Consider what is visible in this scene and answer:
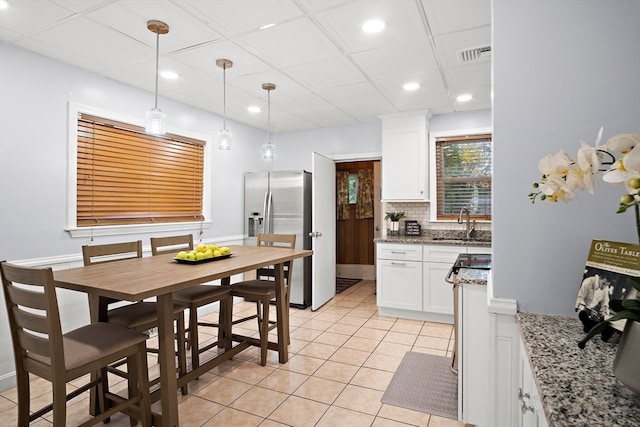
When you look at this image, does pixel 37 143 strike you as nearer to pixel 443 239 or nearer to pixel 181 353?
pixel 181 353

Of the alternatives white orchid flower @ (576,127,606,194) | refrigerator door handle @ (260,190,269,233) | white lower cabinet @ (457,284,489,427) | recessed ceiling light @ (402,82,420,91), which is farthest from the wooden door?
white orchid flower @ (576,127,606,194)

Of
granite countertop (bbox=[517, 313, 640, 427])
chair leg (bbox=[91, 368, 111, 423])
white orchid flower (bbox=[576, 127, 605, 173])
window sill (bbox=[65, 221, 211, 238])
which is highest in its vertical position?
white orchid flower (bbox=[576, 127, 605, 173])

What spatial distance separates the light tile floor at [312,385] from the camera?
7.23 feet

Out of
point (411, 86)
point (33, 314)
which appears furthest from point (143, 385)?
point (411, 86)

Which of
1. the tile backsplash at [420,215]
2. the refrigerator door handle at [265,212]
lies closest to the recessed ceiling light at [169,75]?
the refrigerator door handle at [265,212]

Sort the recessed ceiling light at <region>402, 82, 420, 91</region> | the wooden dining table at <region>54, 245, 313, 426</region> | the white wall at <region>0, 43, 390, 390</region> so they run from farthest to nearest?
the recessed ceiling light at <region>402, 82, 420, 91</region>
the white wall at <region>0, 43, 390, 390</region>
the wooden dining table at <region>54, 245, 313, 426</region>

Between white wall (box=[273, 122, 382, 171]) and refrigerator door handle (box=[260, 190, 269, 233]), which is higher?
white wall (box=[273, 122, 382, 171])

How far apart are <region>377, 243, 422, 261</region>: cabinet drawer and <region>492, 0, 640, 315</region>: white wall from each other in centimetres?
270

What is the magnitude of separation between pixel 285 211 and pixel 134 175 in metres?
1.87

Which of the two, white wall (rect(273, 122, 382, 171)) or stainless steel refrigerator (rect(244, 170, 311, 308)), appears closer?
stainless steel refrigerator (rect(244, 170, 311, 308))

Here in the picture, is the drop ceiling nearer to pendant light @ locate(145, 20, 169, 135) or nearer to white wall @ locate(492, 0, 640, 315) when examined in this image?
pendant light @ locate(145, 20, 169, 135)

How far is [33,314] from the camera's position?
1.57 m

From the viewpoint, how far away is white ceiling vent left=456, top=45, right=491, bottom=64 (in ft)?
8.81

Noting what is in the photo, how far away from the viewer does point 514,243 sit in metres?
1.46
